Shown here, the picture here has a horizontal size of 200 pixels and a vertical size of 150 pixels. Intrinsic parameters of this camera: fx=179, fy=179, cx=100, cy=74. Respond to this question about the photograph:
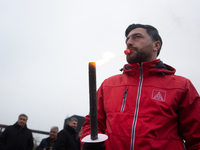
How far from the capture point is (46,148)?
558 cm

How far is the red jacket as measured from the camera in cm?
177

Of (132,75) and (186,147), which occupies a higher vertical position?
(132,75)

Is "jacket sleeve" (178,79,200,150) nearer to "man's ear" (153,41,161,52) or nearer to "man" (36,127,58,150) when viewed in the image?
"man's ear" (153,41,161,52)

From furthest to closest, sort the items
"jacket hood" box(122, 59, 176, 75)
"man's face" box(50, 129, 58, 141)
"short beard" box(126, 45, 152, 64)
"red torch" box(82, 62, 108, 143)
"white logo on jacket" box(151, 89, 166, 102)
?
"man's face" box(50, 129, 58, 141) < "short beard" box(126, 45, 152, 64) < "jacket hood" box(122, 59, 176, 75) < "white logo on jacket" box(151, 89, 166, 102) < "red torch" box(82, 62, 108, 143)

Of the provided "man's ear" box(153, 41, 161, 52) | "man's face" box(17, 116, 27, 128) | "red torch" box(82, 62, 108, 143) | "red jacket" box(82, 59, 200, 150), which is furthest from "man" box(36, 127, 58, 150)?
"red torch" box(82, 62, 108, 143)

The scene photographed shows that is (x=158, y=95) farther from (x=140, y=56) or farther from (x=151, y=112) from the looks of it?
(x=140, y=56)

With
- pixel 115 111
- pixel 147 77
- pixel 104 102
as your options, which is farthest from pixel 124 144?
pixel 147 77

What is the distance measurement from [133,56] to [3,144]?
4917mm

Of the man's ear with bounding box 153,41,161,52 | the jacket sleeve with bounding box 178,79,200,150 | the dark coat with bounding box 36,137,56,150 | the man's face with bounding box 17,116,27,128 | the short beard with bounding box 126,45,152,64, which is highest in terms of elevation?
the man's ear with bounding box 153,41,161,52

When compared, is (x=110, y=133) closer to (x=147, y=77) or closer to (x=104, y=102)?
(x=104, y=102)

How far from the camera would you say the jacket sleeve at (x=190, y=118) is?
1.84 m

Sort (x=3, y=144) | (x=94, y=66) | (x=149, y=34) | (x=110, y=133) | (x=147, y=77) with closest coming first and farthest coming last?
(x=94, y=66) < (x=110, y=133) < (x=147, y=77) < (x=149, y=34) < (x=3, y=144)

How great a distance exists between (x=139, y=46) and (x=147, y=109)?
3.00 feet

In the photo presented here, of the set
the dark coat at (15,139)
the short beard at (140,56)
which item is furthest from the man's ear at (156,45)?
the dark coat at (15,139)
